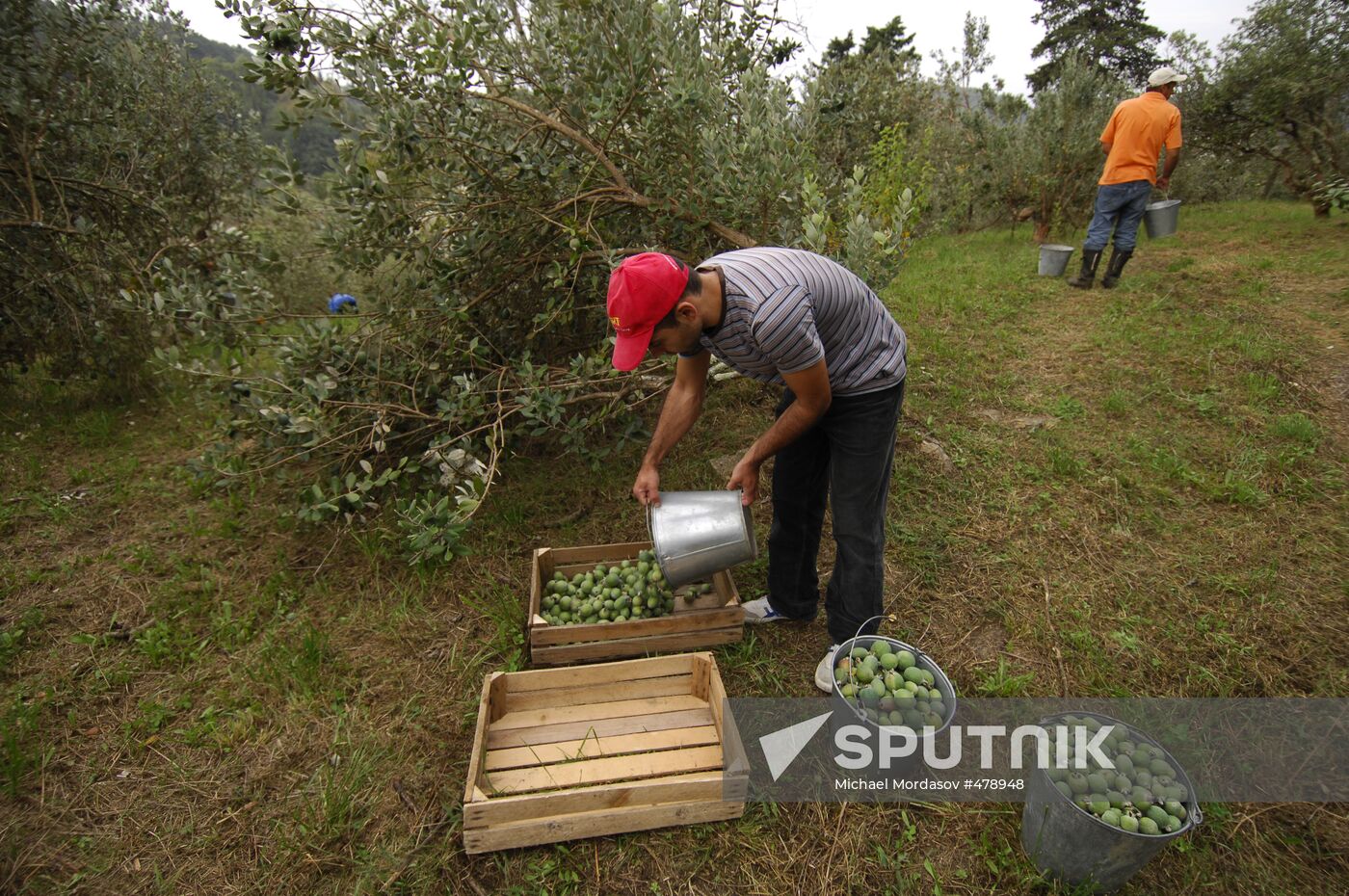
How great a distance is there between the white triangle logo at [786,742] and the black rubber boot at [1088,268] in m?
6.11

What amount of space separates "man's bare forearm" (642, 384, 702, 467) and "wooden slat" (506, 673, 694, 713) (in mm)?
892

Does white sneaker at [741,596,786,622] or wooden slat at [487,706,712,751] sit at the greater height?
white sneaker at [741,596,786,622]

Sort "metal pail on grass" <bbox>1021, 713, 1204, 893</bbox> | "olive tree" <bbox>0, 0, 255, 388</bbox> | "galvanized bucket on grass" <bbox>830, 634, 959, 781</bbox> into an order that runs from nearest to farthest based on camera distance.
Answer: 1. "metal pail on grass" <bbox>1021, 713, 1204, 893</bbox>
2. "galvanized bucket on grass" <bbox>830, 634, 959, 781</bbox>
3. "olive tree" <bbox>0, 0, 255, 388</bbox>

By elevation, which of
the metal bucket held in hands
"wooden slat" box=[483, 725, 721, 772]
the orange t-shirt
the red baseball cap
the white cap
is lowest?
"wooden slat" box=[483, 725, 721, 772]

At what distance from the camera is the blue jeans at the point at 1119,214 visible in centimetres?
605

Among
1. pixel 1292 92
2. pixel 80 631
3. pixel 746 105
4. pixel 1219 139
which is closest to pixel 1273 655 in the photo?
pixel 746 105

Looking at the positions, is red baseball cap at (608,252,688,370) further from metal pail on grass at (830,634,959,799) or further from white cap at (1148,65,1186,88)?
white cap at (1148,65,1186,88)

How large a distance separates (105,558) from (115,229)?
325 cm

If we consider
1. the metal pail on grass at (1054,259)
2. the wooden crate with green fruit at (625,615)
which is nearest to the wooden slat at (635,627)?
the wooden crate with green fruit at (625,615)

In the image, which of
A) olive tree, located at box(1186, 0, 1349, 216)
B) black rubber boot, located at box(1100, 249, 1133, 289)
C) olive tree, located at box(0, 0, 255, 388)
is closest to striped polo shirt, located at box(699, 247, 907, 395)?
olive tree, located at box(0, 0, 255, 388)

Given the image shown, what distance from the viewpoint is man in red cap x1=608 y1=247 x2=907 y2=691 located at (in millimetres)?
1938

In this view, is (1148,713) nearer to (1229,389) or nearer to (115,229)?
(1229,389)

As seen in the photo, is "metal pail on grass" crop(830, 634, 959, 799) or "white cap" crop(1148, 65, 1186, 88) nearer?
"metal pail on grass" crop(830, 634, 959, 799)

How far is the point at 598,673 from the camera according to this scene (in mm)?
2566
